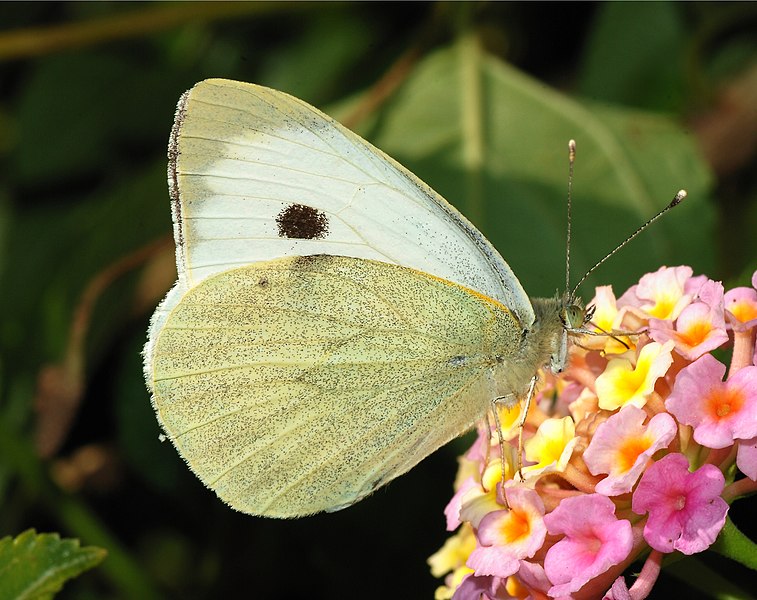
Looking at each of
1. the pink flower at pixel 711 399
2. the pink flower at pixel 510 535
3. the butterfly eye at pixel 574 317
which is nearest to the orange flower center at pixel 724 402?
the pink flower at pixel 711 399

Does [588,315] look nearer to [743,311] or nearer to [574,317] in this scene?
[574,317]

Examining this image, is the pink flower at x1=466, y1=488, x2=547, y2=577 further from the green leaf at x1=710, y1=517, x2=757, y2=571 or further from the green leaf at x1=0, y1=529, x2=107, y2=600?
the green leaf at x1=0, y1=529, x2=107, y2=600

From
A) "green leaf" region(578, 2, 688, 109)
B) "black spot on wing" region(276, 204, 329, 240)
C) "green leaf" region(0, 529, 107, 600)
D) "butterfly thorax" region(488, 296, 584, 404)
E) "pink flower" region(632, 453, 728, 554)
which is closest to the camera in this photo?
"pink flower" region(632, 453, 728, 554)

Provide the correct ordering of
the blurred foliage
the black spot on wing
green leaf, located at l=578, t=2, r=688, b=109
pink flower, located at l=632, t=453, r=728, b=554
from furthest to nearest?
green leaf, located at l=578, t=2, r=688, b=109 < the blurred foliage < the black spot on wing < pink flower, located at l=632, t=453, r=728, b=554

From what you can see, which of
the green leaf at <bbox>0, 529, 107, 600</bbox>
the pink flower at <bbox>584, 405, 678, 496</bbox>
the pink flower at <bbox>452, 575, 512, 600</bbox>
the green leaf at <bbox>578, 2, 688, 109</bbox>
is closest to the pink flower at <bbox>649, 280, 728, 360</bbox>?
the pink flower at <bbox>584, 405, 678, 496</bbox>

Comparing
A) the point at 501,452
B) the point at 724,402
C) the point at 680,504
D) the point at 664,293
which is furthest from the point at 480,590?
the point at 664,293

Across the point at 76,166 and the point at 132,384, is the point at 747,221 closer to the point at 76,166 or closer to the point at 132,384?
the point at 132,384

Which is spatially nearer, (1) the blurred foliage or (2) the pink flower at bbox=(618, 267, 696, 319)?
(2) the pink flower at bbox=(618, 267, 696, 319)
